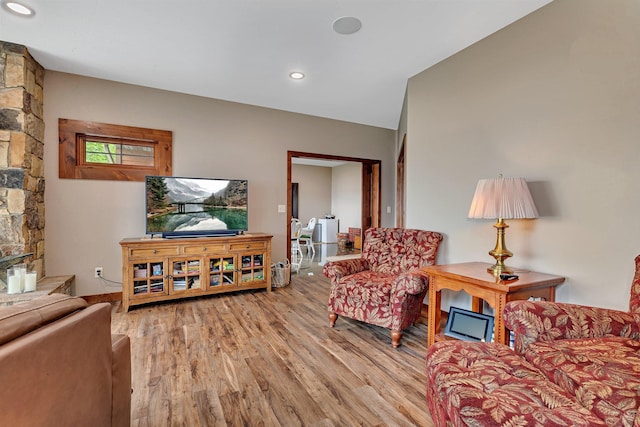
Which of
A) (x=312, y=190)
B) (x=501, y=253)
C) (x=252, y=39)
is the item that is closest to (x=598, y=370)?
(x=501, y=253)

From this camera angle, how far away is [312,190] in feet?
30.4

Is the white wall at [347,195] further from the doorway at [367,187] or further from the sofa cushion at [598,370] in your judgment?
the sofa cushion at [598,370]

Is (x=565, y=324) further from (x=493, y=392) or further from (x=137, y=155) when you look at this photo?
(x=137, y=155)

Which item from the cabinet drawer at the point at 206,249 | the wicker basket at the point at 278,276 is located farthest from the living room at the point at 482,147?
the cabinet drawer at the point at 206,249

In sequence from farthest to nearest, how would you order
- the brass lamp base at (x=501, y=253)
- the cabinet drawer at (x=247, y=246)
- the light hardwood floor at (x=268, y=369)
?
the cabinet drawer at (x=247, y=246)
the brass lamp base at (x=501, y=253)
the light hardwood floor at (x=268, y=369)

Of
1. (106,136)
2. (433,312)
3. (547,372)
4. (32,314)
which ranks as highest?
(106,136)

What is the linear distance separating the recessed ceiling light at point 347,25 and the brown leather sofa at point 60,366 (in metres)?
2.36

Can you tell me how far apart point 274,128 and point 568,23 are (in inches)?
132

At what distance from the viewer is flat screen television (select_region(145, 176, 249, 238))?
343 centimetres

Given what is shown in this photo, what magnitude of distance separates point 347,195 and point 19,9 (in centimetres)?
734

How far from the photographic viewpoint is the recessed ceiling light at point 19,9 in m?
2.14

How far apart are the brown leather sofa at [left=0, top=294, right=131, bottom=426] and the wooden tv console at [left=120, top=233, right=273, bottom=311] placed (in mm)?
2310

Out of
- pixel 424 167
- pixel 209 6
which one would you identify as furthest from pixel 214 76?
pixel 424 167

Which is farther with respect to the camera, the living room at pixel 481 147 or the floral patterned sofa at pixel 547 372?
the living room at pixel 481 147
